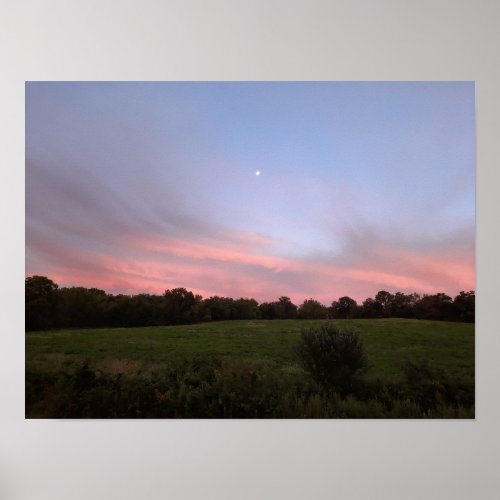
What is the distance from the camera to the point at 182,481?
2.44 metres

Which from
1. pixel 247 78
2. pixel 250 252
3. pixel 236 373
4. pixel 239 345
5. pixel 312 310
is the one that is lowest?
pixel 236 373

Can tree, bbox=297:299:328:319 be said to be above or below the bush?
above

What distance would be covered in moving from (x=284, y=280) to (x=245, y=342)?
0.40 m

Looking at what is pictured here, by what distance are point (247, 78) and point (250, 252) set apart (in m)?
0.96

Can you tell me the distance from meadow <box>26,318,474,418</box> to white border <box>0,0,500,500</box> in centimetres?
8

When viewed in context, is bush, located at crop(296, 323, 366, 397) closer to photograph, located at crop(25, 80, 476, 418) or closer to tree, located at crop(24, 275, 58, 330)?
photograph, located at crop(25, 80, 476, 418)

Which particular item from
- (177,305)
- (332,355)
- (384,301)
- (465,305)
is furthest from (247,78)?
(465,305)

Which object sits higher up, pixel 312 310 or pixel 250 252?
pixel 250 252

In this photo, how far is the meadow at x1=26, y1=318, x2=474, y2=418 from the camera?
243 centimetres

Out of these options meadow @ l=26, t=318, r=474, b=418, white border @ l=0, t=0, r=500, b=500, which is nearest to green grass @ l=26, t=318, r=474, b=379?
meadow @ l=26, t=318, r=474, b=418

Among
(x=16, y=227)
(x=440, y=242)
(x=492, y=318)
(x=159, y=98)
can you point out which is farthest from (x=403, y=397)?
(x=16, y=227)

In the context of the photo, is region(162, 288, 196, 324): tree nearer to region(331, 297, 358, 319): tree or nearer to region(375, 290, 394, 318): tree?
region(331, 297, 358, 319): tree

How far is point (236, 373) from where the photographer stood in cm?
246

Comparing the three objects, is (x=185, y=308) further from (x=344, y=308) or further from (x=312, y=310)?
(x=344, y=308)
